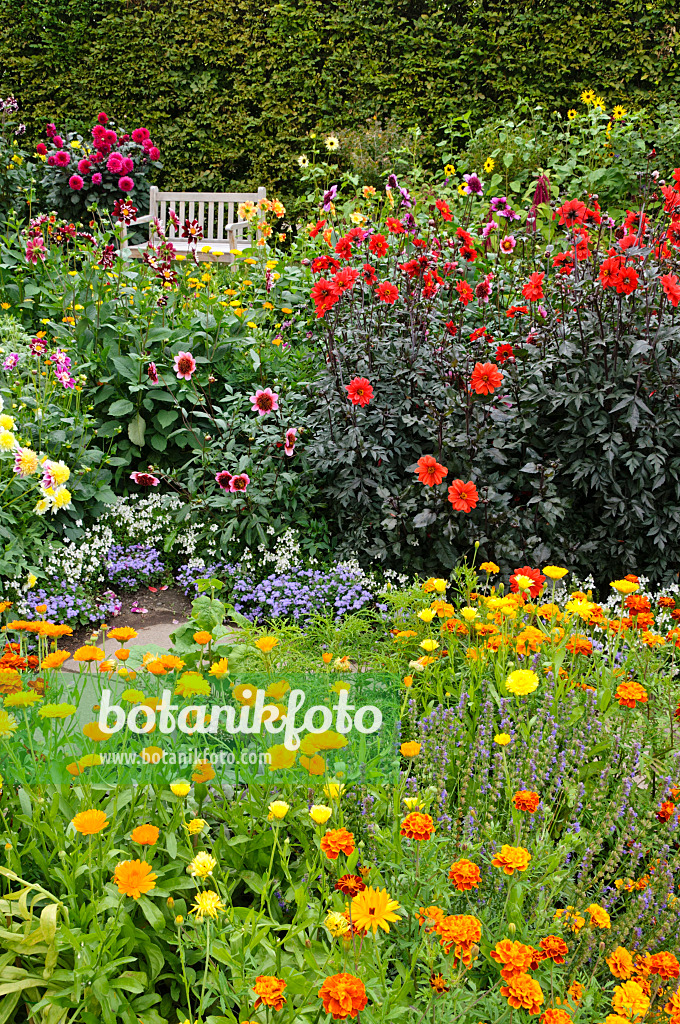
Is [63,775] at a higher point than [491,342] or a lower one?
lower

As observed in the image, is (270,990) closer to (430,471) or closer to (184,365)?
(430,471)

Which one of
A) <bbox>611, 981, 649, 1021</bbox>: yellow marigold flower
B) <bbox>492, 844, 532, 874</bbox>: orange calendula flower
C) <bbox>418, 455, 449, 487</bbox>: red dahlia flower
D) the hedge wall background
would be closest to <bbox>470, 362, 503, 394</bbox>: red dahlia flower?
<bbox>418, 455, 449, 487</bbox>: red dahlia flower

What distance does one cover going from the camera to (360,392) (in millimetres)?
3178

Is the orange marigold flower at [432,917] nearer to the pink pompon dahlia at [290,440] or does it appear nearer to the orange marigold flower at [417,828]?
the orange marigold flower at [417,828]

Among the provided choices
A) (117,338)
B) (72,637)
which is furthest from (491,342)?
(72,637)

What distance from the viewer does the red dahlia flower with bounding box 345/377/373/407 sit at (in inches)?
124

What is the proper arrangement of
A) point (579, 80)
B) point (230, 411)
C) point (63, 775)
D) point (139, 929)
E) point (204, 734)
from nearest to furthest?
point (139, 929) → point (63, 775) → point (204, 734) → point (230, 411) → point (579, 80)

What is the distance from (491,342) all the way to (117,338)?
5.66 feet

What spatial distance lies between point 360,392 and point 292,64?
7.32m

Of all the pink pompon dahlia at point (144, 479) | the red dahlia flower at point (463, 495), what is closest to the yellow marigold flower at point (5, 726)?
the red dahlia flower at point (463, 495)

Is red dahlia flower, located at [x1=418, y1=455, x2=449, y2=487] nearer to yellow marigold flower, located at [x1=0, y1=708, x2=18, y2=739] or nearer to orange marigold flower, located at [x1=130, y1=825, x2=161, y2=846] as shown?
yellow marigold flower, located at [x1=0, y1=708, x2=18, y2=739]

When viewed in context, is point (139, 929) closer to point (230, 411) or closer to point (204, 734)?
point (204, 734)

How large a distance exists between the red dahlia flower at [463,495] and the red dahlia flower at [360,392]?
1.74ft

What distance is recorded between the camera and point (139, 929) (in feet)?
4.60
